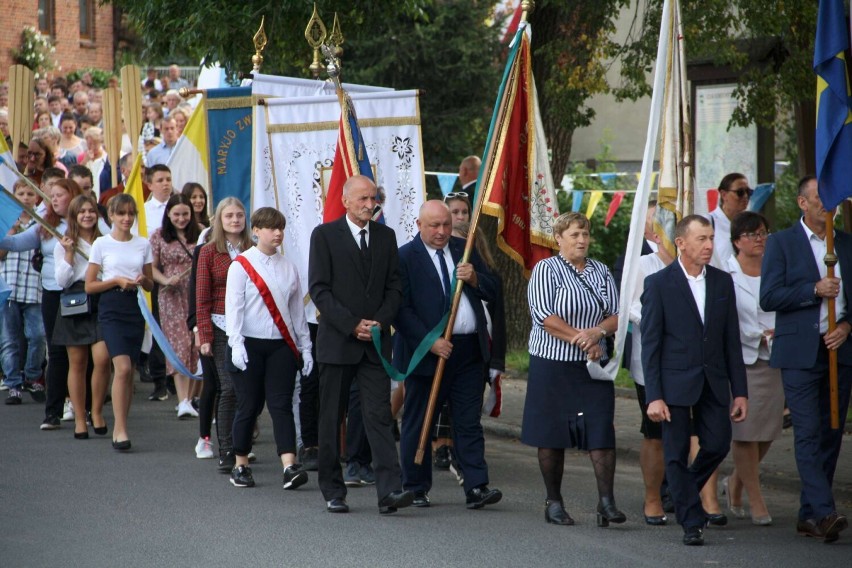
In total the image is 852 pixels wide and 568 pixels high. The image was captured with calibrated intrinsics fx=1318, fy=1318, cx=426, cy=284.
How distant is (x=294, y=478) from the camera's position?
349 inches

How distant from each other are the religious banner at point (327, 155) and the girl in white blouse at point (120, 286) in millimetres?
1251

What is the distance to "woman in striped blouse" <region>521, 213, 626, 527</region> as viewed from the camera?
25.5 feet

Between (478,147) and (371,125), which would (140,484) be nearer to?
(371,125)

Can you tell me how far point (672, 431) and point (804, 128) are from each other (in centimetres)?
710

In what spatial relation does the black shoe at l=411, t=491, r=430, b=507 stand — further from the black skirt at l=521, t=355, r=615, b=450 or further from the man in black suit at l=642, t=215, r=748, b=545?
the man in black suit at l=642, t=215, r=748, b=545

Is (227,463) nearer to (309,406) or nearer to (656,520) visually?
(309,406)

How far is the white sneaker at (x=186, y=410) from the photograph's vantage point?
12.1 metres

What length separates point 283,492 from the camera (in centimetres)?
888

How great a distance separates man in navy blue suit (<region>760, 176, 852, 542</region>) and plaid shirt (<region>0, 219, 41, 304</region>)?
26.0 ft

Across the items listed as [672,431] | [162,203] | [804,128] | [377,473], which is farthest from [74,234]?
[804,128]

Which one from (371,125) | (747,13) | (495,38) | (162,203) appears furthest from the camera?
(495,38)

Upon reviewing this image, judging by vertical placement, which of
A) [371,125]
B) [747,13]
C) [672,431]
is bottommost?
[672,431]

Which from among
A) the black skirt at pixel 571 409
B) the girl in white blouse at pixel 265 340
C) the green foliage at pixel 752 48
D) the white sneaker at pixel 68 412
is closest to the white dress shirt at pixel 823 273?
the black skirt at pixel 571 409

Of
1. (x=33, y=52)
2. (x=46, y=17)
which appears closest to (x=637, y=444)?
(x=33, y=52)
